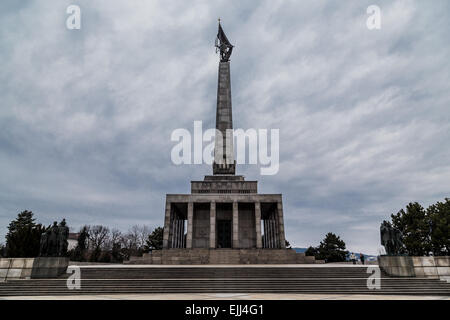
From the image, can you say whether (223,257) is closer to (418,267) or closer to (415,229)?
(418,267)

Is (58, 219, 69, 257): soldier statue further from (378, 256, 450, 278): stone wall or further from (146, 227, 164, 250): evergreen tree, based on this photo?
(146, 227, 164, 250): evergreen tree

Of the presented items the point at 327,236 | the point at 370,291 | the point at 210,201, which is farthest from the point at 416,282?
the point at 327,236

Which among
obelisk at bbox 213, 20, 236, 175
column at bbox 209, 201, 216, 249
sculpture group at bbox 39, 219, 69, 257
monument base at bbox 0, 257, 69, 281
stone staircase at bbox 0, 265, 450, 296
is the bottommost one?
stone staircase at bbox 0, 265, 450, 296

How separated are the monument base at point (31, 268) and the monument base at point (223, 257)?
735 centimetres

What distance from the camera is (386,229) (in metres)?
15.9

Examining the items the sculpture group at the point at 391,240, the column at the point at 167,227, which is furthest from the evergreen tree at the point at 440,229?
the column at the point at 167,227

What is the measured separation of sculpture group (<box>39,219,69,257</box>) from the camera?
1558 centimetres

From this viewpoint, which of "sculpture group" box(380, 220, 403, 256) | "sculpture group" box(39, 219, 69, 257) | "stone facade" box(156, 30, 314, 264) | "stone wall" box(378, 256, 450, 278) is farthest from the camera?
"stone facade" box(156, 30, 314, 264)

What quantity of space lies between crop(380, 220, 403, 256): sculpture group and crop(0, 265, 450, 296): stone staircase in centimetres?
195

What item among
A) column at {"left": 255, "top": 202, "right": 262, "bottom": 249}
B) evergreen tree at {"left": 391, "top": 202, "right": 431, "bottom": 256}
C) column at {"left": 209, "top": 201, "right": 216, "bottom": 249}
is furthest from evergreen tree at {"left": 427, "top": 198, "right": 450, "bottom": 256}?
column at {"left": 209, "top": 201, "right": 216, "bottom": 249}

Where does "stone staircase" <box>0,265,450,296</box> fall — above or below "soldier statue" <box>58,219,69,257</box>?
below

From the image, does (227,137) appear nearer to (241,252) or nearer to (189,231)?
(189,231)

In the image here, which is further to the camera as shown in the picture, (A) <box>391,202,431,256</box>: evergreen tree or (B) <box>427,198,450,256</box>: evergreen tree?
(A) <box>391,202,431,256</box>: evergreen tree
